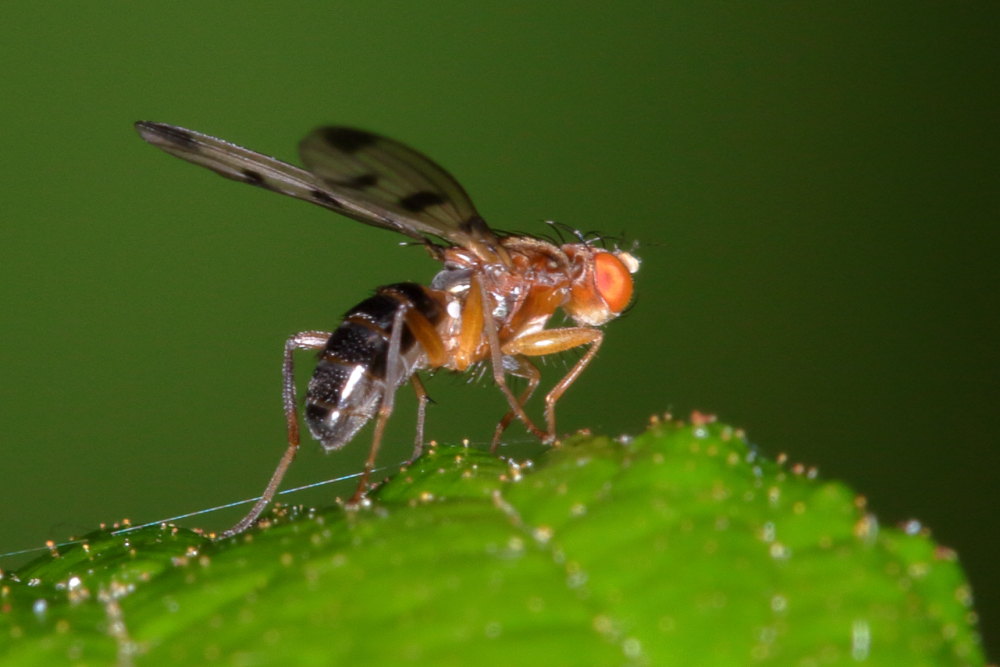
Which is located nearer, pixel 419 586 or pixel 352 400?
pixel 419 586

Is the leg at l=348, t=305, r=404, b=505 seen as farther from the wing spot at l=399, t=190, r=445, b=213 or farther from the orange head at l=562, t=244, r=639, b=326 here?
the orange head at l=562, t=244, r=639, b=326

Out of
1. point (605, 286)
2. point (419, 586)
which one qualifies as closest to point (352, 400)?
point (605, 286)

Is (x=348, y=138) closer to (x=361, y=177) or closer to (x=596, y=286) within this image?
(x=361, y=177)

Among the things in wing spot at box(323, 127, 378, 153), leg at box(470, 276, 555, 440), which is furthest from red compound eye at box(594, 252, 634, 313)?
wing spot at box(323, 127, 378, 153)

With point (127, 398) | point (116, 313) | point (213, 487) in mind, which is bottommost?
point (213, 487)

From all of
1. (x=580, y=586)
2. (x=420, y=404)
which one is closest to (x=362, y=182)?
(x=420, y=404)

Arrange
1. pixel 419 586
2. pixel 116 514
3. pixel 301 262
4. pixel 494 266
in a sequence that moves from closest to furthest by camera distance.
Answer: pixel 419 586 → pixel 494 266 → pixel 116 514 → pixel 301 262

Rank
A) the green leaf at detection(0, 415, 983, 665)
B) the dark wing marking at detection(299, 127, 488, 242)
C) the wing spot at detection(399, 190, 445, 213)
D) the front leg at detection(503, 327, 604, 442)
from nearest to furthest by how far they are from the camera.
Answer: the green leaf at detection(0, 415, 983, 665) → the dark wing marking at detection(299, 127, 488, 242) → the wing spot at detection(399, 190, 445, 213) → the front leg at detection(503, 327, 604, 442)

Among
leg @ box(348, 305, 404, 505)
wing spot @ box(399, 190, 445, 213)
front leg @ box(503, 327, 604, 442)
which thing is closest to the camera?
wing spot @ box(399, 190, 445, 213)

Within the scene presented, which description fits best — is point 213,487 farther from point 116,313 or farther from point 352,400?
point 352,400
